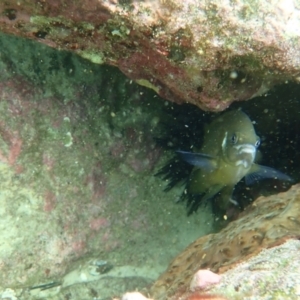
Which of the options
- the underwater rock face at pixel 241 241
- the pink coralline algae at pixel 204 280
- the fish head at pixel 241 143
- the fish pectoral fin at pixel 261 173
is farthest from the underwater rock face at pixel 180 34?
the pink coralline algae at pixel 204 280

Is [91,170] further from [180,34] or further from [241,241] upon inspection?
[180,34]

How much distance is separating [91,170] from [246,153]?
159 centimetres

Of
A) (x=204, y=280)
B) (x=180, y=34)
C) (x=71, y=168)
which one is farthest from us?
(x=71, y=168)

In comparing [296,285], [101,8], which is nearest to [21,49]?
[101,8]

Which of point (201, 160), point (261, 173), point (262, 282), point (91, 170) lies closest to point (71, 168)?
point (91, 170)

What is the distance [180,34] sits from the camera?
2.38 meters

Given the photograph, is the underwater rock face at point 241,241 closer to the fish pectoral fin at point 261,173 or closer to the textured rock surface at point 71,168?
the fish pectoral fin at point 261,173

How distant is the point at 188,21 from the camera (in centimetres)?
233

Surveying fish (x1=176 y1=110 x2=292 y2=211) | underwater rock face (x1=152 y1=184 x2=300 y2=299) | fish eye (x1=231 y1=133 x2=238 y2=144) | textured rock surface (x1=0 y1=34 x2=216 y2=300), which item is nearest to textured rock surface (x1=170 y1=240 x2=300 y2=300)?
underwater rock face (x1=152 y1=184 x2=300 y2=299)

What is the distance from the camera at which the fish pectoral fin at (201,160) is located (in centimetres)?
377

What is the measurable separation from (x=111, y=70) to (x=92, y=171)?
105 centimetres

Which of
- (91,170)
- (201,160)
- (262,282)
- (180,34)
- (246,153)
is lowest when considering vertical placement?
(91,170)

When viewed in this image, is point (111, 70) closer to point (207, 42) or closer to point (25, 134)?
point (25, 134)

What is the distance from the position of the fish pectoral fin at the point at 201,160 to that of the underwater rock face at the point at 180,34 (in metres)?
1.03
